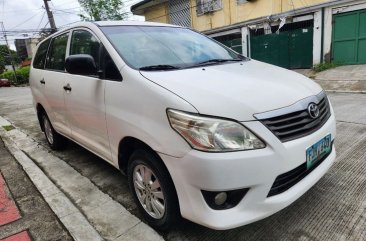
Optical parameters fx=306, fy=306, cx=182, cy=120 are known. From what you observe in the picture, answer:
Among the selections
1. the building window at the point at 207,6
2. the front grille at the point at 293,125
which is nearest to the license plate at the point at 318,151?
the front grille at the point at 293,125

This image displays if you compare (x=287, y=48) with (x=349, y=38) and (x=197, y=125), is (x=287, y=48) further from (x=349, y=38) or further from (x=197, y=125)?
(x=197, y=125)

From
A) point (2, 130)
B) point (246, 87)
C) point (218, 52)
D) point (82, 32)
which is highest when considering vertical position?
point (82, 32)

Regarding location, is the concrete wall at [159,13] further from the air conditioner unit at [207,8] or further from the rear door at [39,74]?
the rear door at [39,74]

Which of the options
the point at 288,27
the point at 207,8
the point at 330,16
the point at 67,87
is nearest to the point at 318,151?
the point at 67,87

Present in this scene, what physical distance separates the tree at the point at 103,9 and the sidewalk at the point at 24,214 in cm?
2800

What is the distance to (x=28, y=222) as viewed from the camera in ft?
9.16

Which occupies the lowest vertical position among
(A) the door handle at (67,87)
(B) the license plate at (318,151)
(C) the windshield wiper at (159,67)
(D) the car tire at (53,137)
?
(D) the car tire at (53,137)

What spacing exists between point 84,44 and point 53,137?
1.97 metres

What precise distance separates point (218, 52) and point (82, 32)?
150cm

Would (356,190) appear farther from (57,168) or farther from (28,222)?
(57,168)

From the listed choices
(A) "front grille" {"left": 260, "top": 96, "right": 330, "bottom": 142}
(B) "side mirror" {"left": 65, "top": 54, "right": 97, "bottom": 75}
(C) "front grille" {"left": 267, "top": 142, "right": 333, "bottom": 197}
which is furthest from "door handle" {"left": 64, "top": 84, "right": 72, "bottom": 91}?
(C) "front grille" {"left": 267, "top": 142, "right": 333, "bottom": 197}

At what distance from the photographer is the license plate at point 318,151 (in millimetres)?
2204

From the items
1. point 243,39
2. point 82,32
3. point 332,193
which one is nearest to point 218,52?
point 82,32

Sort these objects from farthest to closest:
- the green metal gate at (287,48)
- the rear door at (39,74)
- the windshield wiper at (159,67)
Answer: the green metal gate at (287,48), the rear door at (39,74), the windshield wiper at (159,67)
